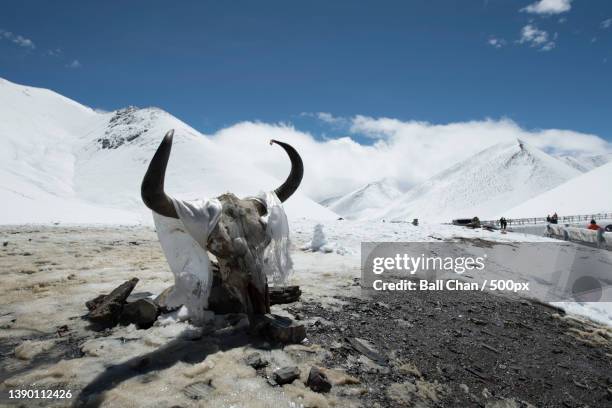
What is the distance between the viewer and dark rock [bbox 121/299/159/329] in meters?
4.98

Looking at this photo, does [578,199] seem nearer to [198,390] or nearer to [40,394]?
[198,390]

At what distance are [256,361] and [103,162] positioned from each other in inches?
3070

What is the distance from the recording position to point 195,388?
139 inches

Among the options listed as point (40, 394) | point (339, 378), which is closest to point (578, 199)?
point (339, 378)

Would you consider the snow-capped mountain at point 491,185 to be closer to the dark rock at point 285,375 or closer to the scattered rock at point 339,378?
the scattered rock at point 339,378

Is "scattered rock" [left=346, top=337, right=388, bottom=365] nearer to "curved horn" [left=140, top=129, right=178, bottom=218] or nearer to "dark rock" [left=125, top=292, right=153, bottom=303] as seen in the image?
"curved horn" [left=140, top=129, right=178, bottom=218]

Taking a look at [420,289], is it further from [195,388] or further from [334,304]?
[195,388]

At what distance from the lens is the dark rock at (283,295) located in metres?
6.14

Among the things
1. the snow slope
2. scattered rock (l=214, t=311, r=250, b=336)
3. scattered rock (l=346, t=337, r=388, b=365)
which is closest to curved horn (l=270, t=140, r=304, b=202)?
scattered rock (l=214, t=311, r=250, b=336)

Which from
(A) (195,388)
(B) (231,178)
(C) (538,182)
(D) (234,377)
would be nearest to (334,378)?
(D) (234,377)

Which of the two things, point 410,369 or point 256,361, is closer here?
point 256,361

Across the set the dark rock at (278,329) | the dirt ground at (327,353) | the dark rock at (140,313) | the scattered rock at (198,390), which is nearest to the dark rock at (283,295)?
the dirt ground at (327,353)

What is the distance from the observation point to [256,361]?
4.04 metres

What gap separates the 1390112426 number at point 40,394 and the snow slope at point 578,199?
76.2 metres
